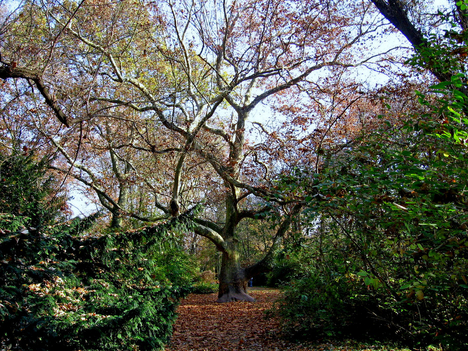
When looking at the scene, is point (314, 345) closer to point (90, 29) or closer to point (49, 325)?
point (49, 325)

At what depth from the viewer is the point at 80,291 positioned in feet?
11.0

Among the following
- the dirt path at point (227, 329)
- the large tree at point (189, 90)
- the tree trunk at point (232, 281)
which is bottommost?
the dirt path at point (227, 329)

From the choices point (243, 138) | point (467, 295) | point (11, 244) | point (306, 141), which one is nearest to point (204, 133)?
point (243, 138)

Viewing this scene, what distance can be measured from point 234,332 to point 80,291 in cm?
417

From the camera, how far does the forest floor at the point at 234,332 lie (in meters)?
4.94

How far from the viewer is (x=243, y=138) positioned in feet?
33.9

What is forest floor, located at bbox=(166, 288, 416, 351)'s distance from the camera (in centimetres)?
494

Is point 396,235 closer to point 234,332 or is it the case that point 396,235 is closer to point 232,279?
point 234,332

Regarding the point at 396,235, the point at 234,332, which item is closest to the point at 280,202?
the point at 396,235

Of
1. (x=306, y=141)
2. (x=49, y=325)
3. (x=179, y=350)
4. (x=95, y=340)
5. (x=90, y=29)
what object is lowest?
(x=179, y=350)

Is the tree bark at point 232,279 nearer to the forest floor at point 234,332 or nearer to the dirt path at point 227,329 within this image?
the dirt path at point 227,329

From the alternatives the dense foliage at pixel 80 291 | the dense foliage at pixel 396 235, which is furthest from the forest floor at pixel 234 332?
the dense foliage at pixel 80 291

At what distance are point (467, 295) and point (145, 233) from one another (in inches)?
128

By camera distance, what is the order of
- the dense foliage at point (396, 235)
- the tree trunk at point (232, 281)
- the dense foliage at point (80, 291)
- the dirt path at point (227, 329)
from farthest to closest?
the tree trunk at point (232, 281) → the dirt path at point (227, 329) → the dense foliage at point (80, 291) → the dense foliage at point (396, 235)
